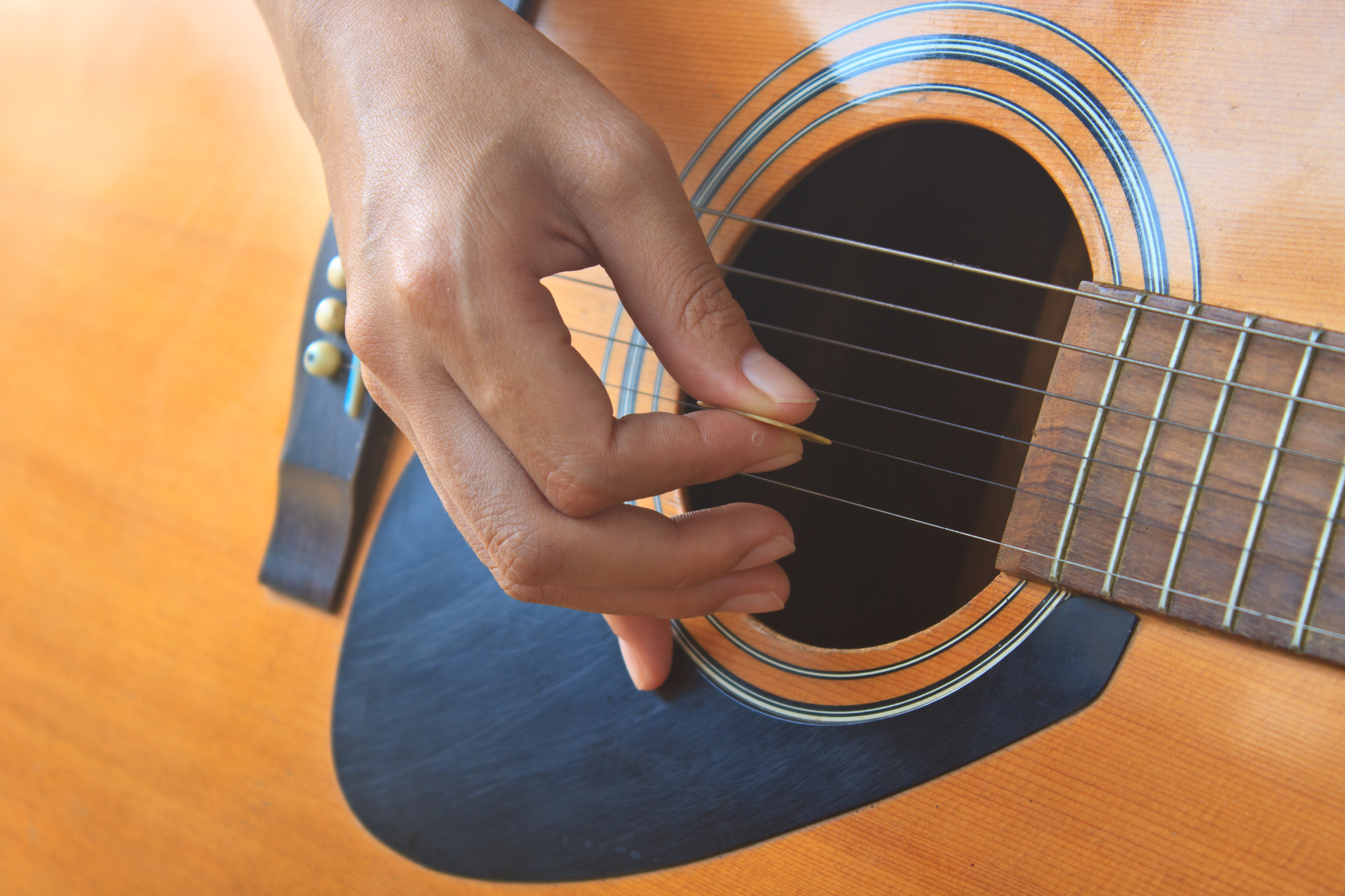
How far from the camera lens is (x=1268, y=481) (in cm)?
46

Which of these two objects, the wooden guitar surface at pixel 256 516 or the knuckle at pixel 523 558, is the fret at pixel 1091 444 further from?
the knuckle at pixel 523 558

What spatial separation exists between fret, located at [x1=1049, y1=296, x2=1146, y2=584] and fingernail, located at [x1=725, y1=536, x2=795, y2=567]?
171mm

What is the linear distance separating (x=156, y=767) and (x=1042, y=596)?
0.88 metres

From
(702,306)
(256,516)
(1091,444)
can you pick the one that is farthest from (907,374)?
(256,516)

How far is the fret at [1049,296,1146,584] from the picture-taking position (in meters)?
0.50

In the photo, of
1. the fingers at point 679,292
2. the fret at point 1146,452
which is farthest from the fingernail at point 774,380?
the fret at point 1146,452

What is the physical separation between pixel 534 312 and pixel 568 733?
0.40 metres

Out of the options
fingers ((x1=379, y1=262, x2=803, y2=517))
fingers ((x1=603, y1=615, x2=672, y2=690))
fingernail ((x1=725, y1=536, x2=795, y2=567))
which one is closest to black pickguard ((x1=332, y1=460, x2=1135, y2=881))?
fingers ((x1=603, y1=615, x2=672, y2=690))

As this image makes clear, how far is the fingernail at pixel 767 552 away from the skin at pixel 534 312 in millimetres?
17

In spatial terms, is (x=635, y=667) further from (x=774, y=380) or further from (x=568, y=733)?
(x=774, y=380)

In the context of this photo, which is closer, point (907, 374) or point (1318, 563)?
point (1318, 563)

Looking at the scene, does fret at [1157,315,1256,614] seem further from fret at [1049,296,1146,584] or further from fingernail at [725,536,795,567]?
fingernail at [725,536,795,567]

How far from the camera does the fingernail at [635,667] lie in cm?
63

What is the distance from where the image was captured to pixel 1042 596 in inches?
21.0
